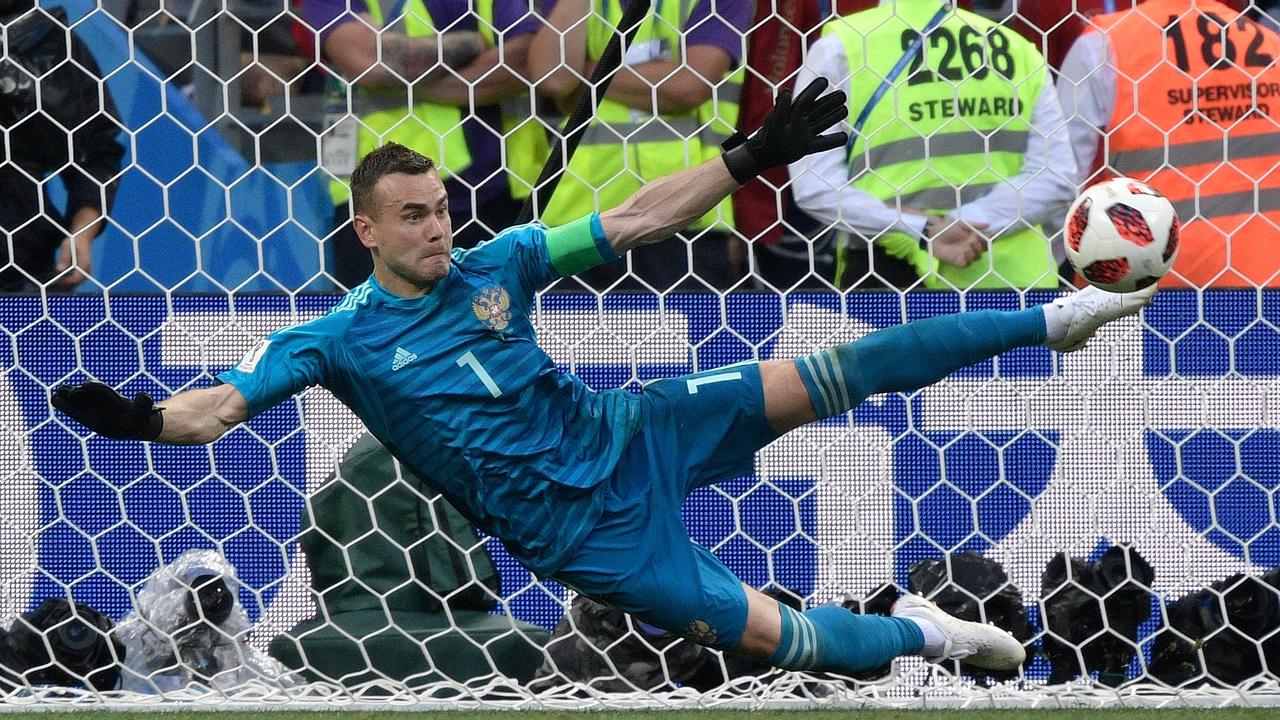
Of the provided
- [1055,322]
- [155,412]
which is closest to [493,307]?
[155,412]

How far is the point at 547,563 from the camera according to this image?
3.89m

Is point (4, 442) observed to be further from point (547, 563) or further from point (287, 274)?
point (547, 563)

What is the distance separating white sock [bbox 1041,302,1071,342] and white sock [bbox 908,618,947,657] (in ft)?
2.68

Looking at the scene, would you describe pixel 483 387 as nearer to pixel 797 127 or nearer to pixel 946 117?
pixel 797 127

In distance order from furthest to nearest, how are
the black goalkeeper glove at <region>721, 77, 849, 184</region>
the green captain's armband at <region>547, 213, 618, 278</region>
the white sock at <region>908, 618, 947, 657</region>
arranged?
the white sock at <region>908, 618, 947, 657</region>, the green captain's armband at <region>547, 213, 618, 278</region>, the black goalkeeper glove at <region>721, 77, 849, 184</region>

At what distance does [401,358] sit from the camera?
12.4 feet

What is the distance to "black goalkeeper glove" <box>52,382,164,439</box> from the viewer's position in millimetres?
3213

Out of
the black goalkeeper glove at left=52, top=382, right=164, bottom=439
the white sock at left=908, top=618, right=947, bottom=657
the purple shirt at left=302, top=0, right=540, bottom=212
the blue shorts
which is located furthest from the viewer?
the purple shirt at left=302, top=0, right=540, bottom=212

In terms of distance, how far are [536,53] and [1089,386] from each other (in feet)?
6.24

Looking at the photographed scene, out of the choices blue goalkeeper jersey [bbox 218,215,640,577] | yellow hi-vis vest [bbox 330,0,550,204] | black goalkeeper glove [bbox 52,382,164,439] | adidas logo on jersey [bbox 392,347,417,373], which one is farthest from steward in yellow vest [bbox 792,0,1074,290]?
black goalkeeper glove [bbox 52,382,164,439]

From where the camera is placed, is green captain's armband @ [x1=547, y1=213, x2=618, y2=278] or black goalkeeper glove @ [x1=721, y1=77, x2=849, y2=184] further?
green captain's armband @ [x1=547, y1=213, x2=618, y2=278]

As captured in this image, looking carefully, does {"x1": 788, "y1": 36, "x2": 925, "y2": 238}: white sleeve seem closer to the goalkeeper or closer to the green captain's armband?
the goalkeeper

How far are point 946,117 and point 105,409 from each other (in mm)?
2735

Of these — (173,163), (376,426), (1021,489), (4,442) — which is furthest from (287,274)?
(1021,489)
